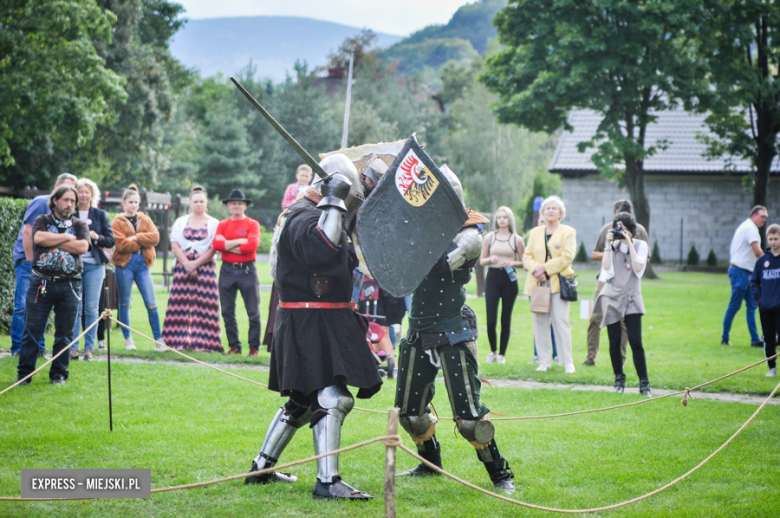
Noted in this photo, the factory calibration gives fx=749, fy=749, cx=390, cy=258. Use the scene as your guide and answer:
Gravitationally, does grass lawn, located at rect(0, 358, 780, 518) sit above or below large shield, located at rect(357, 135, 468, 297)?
below

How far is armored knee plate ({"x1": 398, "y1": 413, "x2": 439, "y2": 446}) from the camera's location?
4.55 metres

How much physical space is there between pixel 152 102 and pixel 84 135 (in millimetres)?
10404

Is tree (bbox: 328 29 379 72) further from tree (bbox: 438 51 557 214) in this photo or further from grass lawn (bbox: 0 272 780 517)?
grass lawn (bbox: 0 272 780 517)

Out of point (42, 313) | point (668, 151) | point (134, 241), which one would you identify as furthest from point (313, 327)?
point (668, 151)

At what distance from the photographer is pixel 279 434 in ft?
14.7

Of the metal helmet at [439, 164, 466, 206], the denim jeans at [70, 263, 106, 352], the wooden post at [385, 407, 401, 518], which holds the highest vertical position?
the metal helmet at [439, 164, 466, 206]

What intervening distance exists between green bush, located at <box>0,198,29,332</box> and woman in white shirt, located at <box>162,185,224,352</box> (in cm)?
227

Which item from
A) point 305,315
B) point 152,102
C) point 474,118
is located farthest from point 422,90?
point 305,315

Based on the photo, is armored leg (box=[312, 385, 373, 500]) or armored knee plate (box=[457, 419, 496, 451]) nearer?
armored leg (box=[312, 385, 373, 500])

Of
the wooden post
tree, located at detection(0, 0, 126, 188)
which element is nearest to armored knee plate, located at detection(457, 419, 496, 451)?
the wooden post

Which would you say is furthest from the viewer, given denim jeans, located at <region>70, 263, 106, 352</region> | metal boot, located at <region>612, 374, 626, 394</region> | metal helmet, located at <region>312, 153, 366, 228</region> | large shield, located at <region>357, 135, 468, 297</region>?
denim jeans, located at <region>70, 263, 106, 352</region>

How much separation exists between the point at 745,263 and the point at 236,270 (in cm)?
→ 685

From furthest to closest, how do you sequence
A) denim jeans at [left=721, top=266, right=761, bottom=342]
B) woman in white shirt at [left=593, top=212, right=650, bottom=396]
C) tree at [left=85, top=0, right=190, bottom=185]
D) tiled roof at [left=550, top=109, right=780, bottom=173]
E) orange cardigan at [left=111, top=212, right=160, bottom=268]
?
tiled roof at [left=550, top=109, right=780, bottom=173]
tree at [left=85, top=0, right=190, bottom=185]
denim jeans at [left=721, top=266, right=761, bottom=342]
orange cardigan at [left=111, top=212, right=160, bottom=268]
woman in white shirt at [left=593, top=212, right=650, bottom=396]

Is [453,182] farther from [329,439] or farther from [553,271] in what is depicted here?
[553,271]
